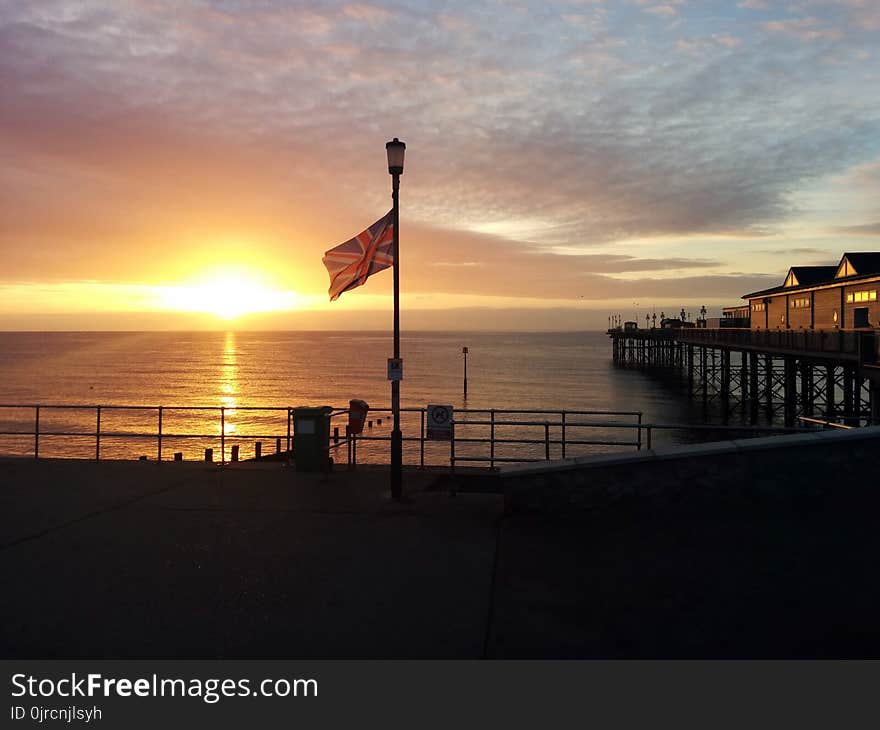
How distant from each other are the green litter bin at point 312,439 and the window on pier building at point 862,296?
37075 mm

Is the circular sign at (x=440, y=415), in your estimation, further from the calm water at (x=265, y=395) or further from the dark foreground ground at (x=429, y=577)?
the calm water at (x=265, y=395)

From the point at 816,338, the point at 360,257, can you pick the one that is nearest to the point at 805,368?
the point at 816,338

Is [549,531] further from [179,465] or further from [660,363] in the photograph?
[660,363]

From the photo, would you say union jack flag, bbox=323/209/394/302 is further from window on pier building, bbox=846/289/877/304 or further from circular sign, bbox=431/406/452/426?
window on pier building, bbox=846/289/877/304

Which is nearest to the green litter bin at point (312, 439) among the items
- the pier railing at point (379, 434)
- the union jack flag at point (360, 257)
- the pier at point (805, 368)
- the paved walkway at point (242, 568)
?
the paved walkway at point (242, 568)

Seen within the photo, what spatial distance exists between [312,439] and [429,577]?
6.79 m

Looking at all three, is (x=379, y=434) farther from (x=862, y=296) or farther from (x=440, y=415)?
(x=440, y=415)

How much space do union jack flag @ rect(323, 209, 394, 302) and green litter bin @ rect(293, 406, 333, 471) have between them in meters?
2.47

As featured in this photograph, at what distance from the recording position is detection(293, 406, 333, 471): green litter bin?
14.0 meters

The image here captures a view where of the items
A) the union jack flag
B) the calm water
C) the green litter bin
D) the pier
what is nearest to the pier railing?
the calm water
